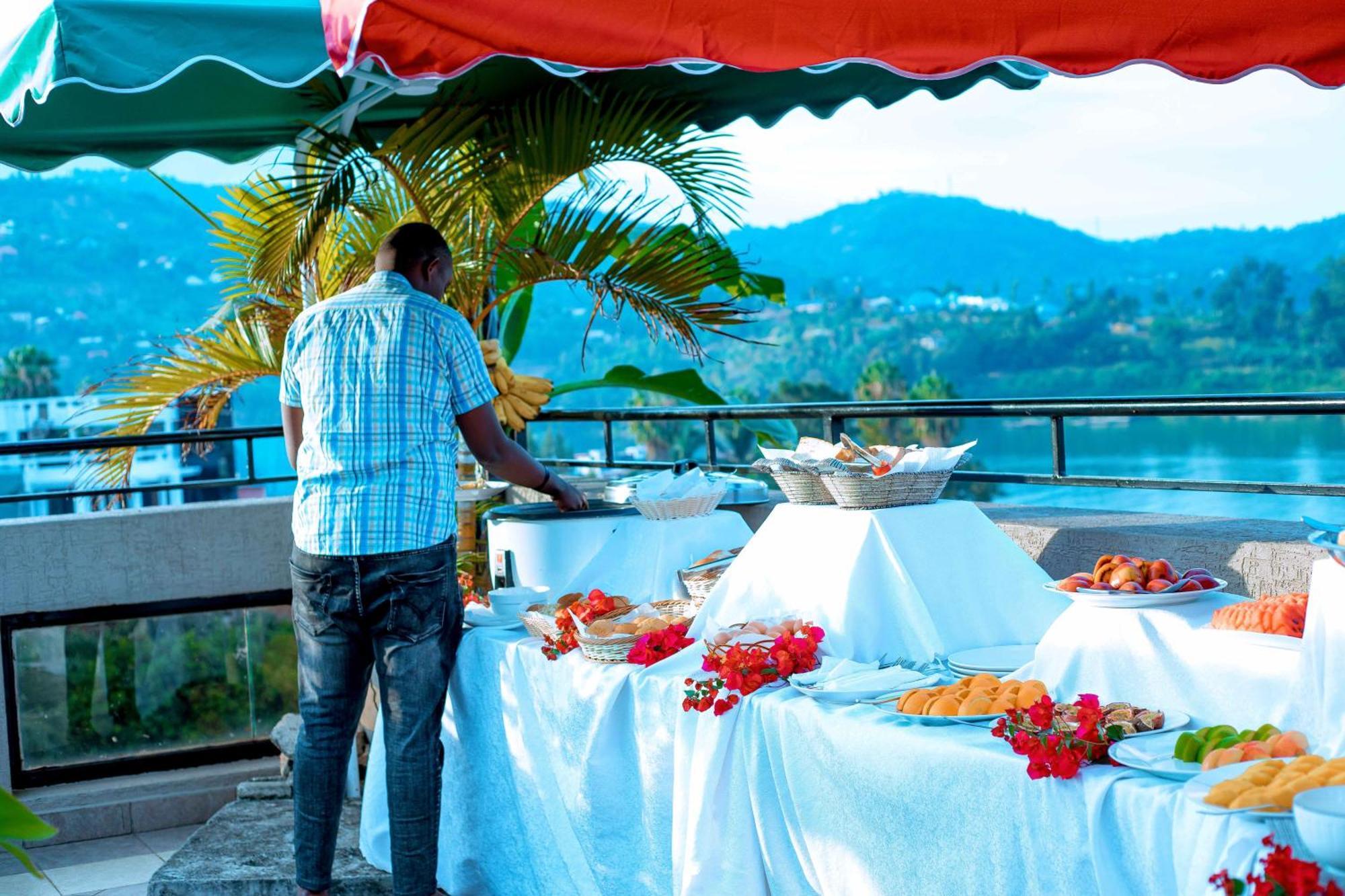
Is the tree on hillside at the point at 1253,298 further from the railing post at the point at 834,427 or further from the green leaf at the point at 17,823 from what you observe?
the green leaf at the point at 17,823

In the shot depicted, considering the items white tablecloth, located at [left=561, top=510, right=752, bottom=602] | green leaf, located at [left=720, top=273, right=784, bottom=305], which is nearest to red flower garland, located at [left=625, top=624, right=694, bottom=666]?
white tablecloth, located at [left=561, top=510, right=752, bottom=602]

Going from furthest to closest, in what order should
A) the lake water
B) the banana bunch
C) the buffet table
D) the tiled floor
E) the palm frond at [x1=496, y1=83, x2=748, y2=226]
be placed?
the lake water, the palm frond at [x1=496, y1=83, x2=748, y2=226], the banana bunch, the tiled floor, the buffet table

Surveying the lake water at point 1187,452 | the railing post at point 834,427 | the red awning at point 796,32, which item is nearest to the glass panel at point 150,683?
the railing post at point 834,427

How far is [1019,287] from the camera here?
53.2 meters

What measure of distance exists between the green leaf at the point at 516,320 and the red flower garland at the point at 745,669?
3.71 m

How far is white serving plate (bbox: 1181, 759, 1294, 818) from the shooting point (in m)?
1.56

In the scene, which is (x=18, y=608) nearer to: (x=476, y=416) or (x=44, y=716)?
(x=44, y=716)

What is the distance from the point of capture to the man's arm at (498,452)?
316 centimetres

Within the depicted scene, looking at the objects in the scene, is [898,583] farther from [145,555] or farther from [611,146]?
[145,555]

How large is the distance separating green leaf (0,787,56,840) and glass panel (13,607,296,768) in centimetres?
456

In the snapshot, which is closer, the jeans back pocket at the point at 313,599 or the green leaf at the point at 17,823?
the green leaf at the point at 17,823

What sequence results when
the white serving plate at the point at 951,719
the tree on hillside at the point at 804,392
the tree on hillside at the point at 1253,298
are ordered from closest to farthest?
the white serving plate at the point at 951,719 → the tree on hillside at the point at 1253,298 → the tree on hillside at the point at 804,392

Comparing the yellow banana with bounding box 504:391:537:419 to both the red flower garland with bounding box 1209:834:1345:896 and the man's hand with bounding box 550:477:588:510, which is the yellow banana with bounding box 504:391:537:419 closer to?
the man's hand with bounding box 550:477:588:510

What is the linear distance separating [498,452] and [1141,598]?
5.13 ft
